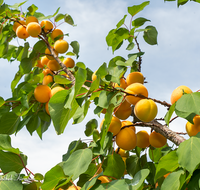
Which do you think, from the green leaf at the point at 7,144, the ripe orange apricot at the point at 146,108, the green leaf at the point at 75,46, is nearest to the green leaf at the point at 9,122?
the green leaf at the point at 7,144

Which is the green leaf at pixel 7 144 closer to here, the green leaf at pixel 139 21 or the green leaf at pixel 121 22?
the green leaf at pixel 121 22

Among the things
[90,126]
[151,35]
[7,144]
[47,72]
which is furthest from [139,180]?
[47,72]

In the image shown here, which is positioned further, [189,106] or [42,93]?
[42,93]

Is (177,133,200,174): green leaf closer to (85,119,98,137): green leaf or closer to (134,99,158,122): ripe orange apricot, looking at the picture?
(134,99,158,122): ripe orange apricot

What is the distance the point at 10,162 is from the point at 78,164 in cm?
42

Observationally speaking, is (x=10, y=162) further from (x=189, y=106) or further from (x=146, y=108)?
(x=189, y=106)

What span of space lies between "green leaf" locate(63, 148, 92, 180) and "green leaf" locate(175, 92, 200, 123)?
37 cm

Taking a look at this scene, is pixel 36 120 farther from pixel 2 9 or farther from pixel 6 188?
pixel 2 9

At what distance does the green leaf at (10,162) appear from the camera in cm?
100

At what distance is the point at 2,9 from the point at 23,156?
1.21m

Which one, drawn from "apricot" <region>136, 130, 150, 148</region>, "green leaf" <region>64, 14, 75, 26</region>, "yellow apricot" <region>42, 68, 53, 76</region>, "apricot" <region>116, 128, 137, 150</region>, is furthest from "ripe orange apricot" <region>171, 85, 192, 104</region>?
"green leaf" <region>64, 14, 75, 26</region>

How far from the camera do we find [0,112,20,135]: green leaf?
1.34 meters

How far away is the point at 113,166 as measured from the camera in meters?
0.92

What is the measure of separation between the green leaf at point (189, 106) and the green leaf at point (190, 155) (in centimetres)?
9
